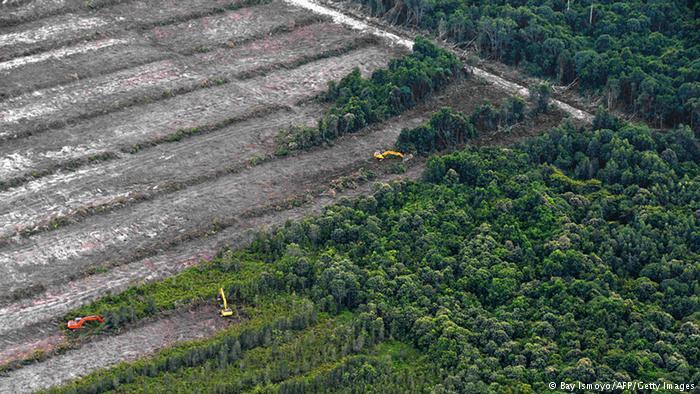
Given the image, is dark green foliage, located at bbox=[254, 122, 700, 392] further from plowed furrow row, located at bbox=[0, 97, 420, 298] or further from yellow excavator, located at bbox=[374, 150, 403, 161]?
plowed furrow row, located at bbox=[0, 97, 420, 298]

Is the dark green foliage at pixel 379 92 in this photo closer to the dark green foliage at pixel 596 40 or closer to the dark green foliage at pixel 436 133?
the dark green foliage at pixel 436 133

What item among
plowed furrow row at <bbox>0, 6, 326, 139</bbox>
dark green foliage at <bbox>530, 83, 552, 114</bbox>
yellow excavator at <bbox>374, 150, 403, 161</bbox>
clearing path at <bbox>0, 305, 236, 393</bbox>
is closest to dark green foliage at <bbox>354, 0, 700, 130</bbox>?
dark green foliage at <bbox>530, 83, 552, 114</bbox>

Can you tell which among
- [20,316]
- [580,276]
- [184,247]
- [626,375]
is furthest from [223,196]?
[626,375]

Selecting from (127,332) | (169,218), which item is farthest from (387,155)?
(127,332)

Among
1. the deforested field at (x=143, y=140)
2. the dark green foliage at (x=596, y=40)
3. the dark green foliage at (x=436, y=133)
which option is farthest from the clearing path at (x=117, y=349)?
the dark green foliage at (x=596, y=40)

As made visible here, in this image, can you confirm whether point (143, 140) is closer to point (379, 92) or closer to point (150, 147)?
point (150, 147)

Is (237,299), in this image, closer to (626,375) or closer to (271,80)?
(626,375)
